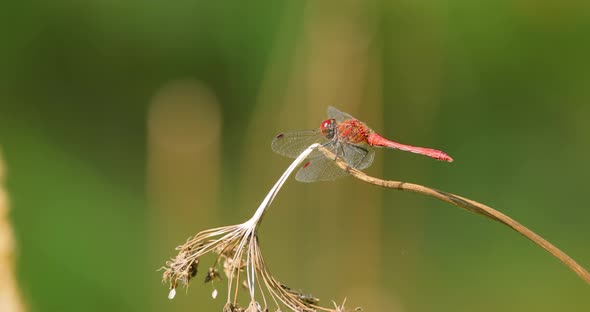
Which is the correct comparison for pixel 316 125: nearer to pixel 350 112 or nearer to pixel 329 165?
pixel 350 112

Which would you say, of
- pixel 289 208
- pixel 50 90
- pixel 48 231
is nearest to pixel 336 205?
pixel 289 208

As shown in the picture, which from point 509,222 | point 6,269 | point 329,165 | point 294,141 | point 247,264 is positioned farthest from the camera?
point 294,141

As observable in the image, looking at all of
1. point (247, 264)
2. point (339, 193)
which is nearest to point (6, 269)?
point (247, 264)

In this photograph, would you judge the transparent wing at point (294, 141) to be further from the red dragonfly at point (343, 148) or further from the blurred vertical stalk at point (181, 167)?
the blurred vertical stalk at point (181, 167)

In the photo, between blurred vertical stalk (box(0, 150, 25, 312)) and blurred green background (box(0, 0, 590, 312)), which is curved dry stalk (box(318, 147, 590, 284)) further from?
blurred green background (box(0, 0, 590, 312))

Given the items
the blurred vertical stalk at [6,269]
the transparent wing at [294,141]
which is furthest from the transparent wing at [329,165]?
the blurred vertical stalk at [6,269]

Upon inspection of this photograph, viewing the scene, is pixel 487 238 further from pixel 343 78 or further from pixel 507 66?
pixel 343 78

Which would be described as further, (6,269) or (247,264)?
(6,269)
